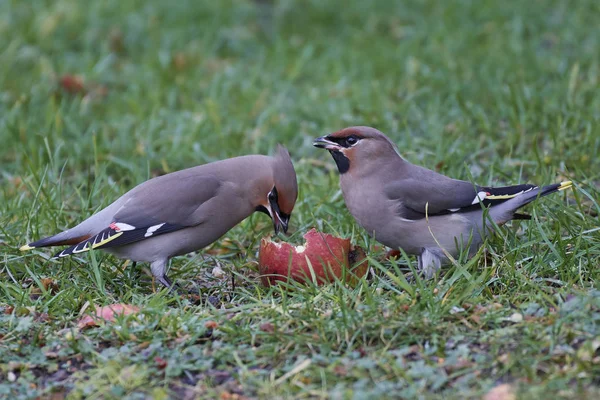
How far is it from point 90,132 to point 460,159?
310 centimetres

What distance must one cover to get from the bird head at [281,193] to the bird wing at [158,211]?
32cm

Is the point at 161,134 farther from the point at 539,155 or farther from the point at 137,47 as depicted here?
the point at 539,155

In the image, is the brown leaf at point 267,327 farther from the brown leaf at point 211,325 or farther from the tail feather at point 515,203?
the tail feather at point 515,203

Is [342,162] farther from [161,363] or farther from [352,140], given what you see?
[161,363]

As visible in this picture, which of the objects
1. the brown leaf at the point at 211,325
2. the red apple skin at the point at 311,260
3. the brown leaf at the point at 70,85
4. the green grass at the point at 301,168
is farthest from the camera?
the brown leaf at the point at 70,85

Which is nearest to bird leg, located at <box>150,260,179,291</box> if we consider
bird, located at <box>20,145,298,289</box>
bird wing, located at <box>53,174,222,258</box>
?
bird, located at <box>20,145,298,289</box>

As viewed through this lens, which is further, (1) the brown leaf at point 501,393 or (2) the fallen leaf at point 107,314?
(2) the fallen leaf at point 107,314

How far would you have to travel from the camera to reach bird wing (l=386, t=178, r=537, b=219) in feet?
16.9

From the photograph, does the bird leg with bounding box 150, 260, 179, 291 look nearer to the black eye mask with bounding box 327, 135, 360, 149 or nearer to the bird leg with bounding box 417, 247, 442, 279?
the black eye mask with bounding box 327, 135, 360, 149

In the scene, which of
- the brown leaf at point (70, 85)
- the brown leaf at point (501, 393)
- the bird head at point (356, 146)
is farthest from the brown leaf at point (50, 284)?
the brown leaf at point (70, 85)

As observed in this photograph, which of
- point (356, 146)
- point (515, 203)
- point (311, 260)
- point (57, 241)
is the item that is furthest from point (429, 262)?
point (57, 241)

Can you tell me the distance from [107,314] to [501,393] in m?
2.04

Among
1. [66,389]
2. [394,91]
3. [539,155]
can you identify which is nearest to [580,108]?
[539,155]

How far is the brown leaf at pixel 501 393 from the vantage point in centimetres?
355
